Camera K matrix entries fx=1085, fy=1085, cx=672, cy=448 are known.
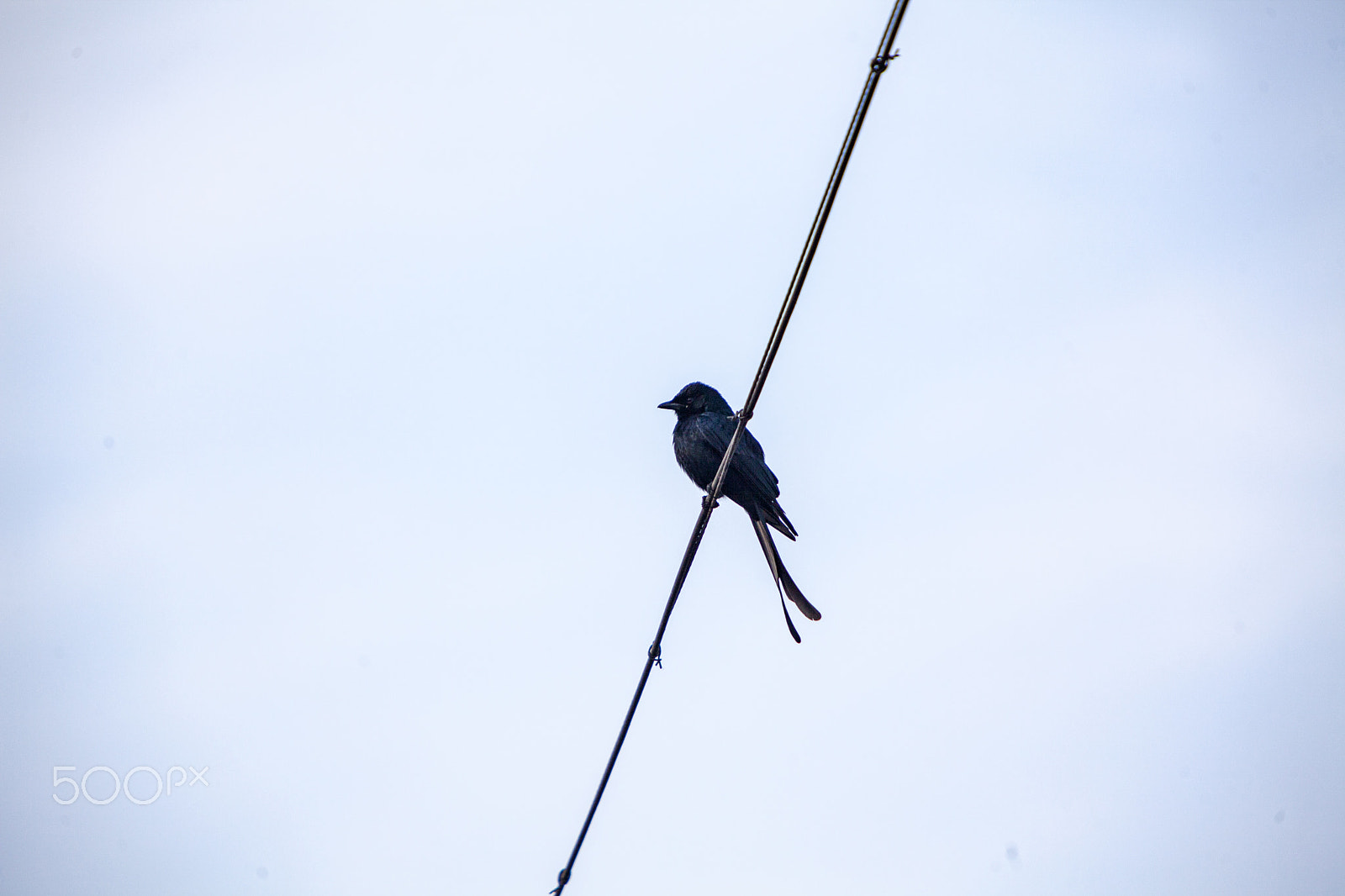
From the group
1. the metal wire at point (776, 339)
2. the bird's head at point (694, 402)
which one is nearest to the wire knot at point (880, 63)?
the metal wire at point (776, 339)

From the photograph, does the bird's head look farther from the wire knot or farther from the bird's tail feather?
the wire knot

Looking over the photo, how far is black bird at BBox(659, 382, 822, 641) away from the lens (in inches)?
265

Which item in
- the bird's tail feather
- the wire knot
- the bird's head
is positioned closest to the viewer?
the wire knot

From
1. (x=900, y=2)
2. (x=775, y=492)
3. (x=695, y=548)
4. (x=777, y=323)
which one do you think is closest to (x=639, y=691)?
(x=695, y=548)

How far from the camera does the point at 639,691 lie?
4188mm

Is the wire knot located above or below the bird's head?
below

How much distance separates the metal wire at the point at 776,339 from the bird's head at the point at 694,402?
11.8ft

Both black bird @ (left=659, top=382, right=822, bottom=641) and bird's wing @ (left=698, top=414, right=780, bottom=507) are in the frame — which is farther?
bird's wing @ (left=698, top=414, right=780, bottom=507)

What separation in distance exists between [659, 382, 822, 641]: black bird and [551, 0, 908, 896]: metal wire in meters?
1.91

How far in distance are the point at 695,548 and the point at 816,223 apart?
1525mm

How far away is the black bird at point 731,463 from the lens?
6738 millimetres

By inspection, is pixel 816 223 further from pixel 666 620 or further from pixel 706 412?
pixel 706 412

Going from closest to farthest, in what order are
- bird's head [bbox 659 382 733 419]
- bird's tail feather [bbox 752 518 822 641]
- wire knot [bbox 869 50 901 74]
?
wire knot [bbox 869 50 901 74], bird's tail feather [bbox 752 518 822 641], bird's head [bbox 659 382 733 419]

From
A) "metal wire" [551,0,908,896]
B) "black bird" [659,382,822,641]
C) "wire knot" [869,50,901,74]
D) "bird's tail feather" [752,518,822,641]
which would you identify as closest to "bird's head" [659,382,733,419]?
"black bird" [659,382,822,641]
